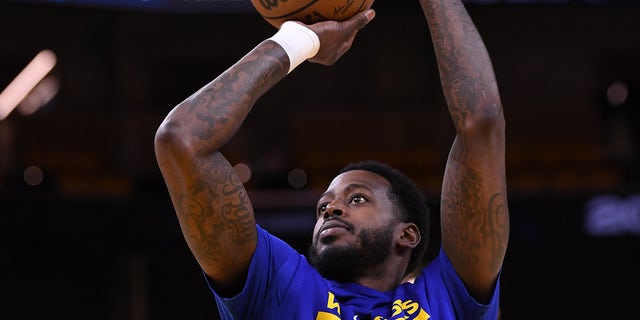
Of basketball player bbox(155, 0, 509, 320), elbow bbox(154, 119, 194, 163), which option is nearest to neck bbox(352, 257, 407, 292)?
basketball player bbox(155, 0, 509, 320)

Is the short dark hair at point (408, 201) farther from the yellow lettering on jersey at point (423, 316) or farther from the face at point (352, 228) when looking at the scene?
the yellow lettering on jersey at point (423, 316)

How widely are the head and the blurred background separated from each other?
5.53 metres

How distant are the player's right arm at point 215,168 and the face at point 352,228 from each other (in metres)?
0.35

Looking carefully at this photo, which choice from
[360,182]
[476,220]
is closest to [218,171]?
[360,182]

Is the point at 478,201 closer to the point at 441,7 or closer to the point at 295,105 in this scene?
the point at 441,7

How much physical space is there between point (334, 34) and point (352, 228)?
2.10ft

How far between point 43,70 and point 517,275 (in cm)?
666

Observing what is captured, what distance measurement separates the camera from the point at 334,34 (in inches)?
115

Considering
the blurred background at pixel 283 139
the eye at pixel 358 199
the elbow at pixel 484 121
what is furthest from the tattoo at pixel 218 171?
the blurred background at pixel 283 139

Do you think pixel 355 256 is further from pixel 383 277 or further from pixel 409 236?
pixel 409 236

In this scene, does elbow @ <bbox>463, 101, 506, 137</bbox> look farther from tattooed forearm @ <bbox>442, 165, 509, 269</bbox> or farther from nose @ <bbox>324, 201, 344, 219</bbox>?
nose @ <bbox>324, 201, 344, 219</bbox>

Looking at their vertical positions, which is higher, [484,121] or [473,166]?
[484,121]

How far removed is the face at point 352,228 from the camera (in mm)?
3023

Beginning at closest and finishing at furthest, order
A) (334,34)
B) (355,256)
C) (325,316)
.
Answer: (325,316), (334,34), (355,256)
